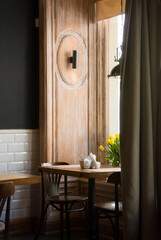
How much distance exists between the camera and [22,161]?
5.11 metres

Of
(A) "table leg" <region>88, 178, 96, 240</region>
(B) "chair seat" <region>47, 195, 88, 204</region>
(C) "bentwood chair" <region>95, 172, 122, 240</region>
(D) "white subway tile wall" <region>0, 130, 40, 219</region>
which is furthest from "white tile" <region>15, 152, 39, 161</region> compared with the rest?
(C) "bentwood chair" <region>95, 172, 122, 240</region>

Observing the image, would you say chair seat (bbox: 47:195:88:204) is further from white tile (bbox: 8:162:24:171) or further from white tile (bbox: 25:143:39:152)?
white tile (bbox: 25:143:39:152)

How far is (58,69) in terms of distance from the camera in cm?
527

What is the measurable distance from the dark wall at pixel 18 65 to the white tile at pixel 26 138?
0.11 meters

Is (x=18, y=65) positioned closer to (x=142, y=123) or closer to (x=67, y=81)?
(x=67, y=81)

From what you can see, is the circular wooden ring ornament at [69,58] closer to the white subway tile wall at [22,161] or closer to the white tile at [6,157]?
the white subway tile wall at [22,161]

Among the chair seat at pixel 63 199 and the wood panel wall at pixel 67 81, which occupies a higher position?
the wood panel wall at pixel 67 81

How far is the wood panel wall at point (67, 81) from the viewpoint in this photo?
5168 mm

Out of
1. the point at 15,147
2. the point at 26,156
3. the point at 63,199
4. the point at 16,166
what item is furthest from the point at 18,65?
the point at 63,199

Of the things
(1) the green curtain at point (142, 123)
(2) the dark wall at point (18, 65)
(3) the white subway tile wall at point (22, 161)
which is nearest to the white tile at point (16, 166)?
(3) the white subway tile wall at point (22, 161)

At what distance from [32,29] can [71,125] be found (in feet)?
4.51

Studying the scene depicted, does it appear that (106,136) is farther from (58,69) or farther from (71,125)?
(58,69)

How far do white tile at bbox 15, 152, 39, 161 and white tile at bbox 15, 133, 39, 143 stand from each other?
0.17 meters

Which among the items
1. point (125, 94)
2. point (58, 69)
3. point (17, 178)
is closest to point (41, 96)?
point (58, 69)
